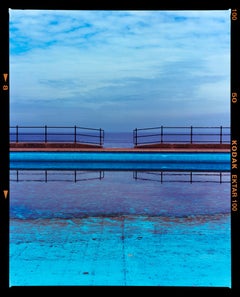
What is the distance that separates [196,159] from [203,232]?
7.32 metres

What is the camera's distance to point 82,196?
532cm

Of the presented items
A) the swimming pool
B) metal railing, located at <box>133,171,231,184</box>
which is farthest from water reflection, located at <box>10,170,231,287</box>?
the swimming pool

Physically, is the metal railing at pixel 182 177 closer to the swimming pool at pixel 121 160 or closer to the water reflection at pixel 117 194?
the water reflection at pixel 117 194

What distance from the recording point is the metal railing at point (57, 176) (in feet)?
23.8

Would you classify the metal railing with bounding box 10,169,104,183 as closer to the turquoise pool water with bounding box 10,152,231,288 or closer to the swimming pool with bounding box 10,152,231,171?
the turquoise pool water with bounding box 10,152,231,288

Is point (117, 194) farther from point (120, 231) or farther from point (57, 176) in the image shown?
point (57, 176)

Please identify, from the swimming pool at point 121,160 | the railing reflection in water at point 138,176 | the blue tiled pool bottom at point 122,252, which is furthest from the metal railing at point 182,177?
the blue tiled pool bottom at point 122,252

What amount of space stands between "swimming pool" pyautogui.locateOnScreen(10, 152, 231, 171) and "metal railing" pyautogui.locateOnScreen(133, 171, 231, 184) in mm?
925

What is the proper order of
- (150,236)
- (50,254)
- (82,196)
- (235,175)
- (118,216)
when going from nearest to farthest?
(235,175) → (50,254) → (150,236) → (118,216) → (82,196)

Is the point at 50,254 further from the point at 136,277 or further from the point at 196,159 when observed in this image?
the point at 196,159

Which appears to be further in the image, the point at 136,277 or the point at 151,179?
the point at 151,179

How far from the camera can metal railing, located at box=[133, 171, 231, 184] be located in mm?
7161
